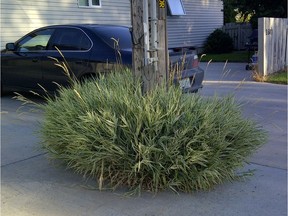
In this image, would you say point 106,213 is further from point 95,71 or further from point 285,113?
point 285,113

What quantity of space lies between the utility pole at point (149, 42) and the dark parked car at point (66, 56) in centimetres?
239

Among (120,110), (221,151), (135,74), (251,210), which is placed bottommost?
(251,210)

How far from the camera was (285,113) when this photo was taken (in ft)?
24.9

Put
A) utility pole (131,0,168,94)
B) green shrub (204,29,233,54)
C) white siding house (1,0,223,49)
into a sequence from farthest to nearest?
green shrub (204,29,233,54) → white siding house (1,0,223,49) → utility pole (131,0,168,94)

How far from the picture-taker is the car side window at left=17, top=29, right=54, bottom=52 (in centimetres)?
852

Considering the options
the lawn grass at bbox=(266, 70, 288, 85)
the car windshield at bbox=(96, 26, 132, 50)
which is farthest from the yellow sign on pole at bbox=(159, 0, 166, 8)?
the lawn grass at bbox=(266, 70, 288, 85)

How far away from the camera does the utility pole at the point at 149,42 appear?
14.6 ft

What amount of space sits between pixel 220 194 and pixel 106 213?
3.68 ft

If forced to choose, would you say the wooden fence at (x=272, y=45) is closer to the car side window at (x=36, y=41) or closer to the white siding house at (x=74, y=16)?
the white siding house at (x=74, y=16)

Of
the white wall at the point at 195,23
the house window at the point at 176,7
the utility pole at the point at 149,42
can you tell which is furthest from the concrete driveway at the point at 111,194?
the white wall at the point at 195,23

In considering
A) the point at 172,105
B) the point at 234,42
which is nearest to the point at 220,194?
the point at 172,105

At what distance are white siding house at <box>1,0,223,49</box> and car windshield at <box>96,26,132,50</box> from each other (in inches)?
212

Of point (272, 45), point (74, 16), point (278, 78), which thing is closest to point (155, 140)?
point (278, 78)

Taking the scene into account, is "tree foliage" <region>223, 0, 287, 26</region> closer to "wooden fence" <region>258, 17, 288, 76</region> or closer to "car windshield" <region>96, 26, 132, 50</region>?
"wooden fence" <region>258, 17, 288, 76</region>
